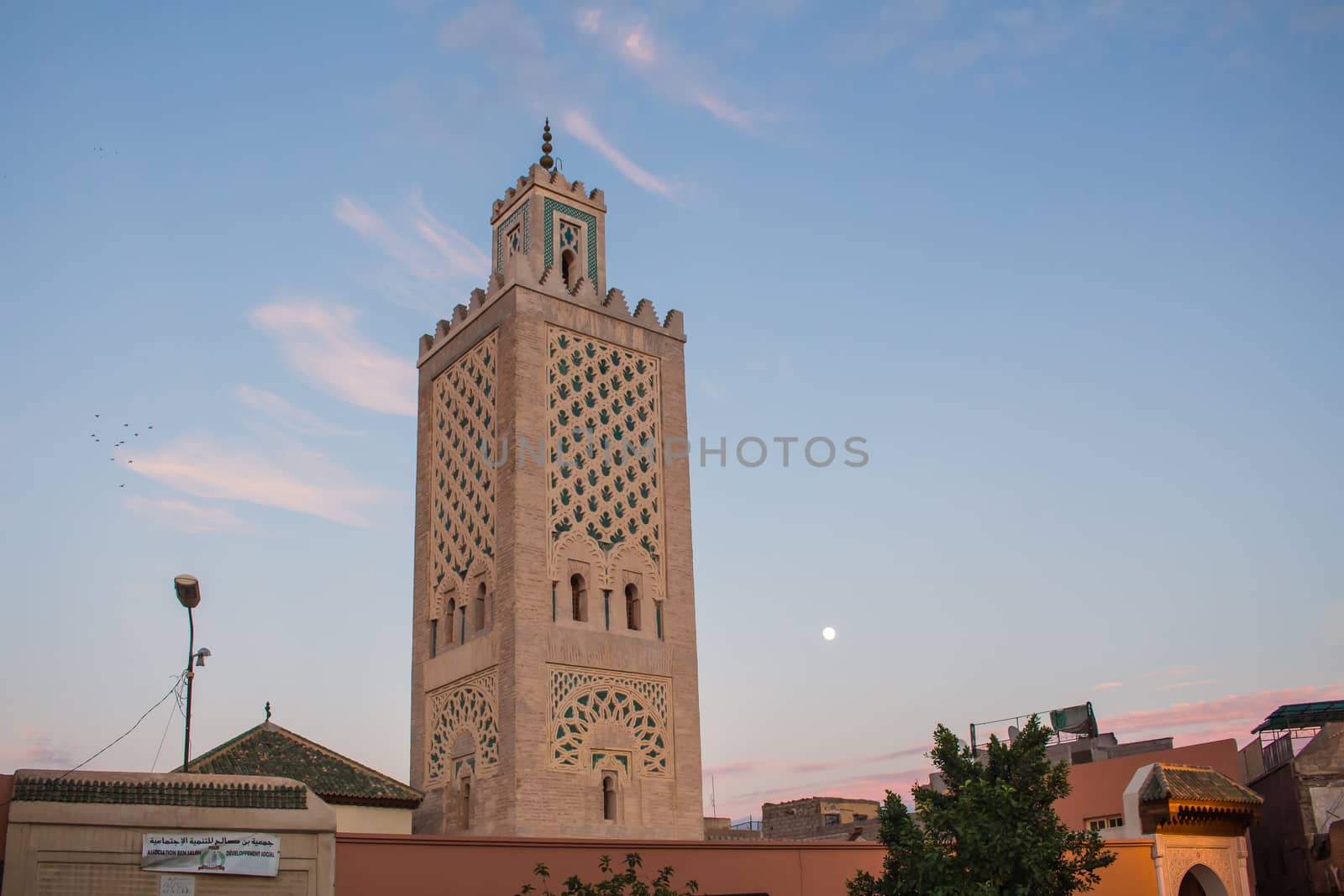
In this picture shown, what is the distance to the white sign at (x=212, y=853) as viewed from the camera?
36.2 feet

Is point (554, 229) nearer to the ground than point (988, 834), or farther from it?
farther from it

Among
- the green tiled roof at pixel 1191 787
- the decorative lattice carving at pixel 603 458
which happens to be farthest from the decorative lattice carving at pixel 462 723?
the green tiled roof at pixel 1191 787

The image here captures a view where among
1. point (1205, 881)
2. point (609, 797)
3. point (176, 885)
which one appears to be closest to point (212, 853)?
point (176, 885)

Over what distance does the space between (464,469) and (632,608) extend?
3.02 m

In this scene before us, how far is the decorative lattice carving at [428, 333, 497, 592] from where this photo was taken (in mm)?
16828

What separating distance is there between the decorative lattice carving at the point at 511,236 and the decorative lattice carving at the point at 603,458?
1719mm

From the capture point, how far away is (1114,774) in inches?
843

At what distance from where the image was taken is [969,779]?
12773 millimetres

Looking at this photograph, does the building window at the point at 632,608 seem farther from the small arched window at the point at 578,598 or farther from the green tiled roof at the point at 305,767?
the green tiled roof at the point at 305,767

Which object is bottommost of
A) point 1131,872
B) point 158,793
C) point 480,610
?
point 1131,872

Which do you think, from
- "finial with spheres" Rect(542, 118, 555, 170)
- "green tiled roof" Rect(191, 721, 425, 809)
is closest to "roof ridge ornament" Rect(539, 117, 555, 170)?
"finial with spheres" Rect(542, 118, 555, 170)

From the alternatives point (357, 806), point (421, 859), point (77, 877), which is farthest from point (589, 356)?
point (77, 877)

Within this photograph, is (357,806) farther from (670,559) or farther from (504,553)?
(670,559)

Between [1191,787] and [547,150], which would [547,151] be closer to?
[547,150]
